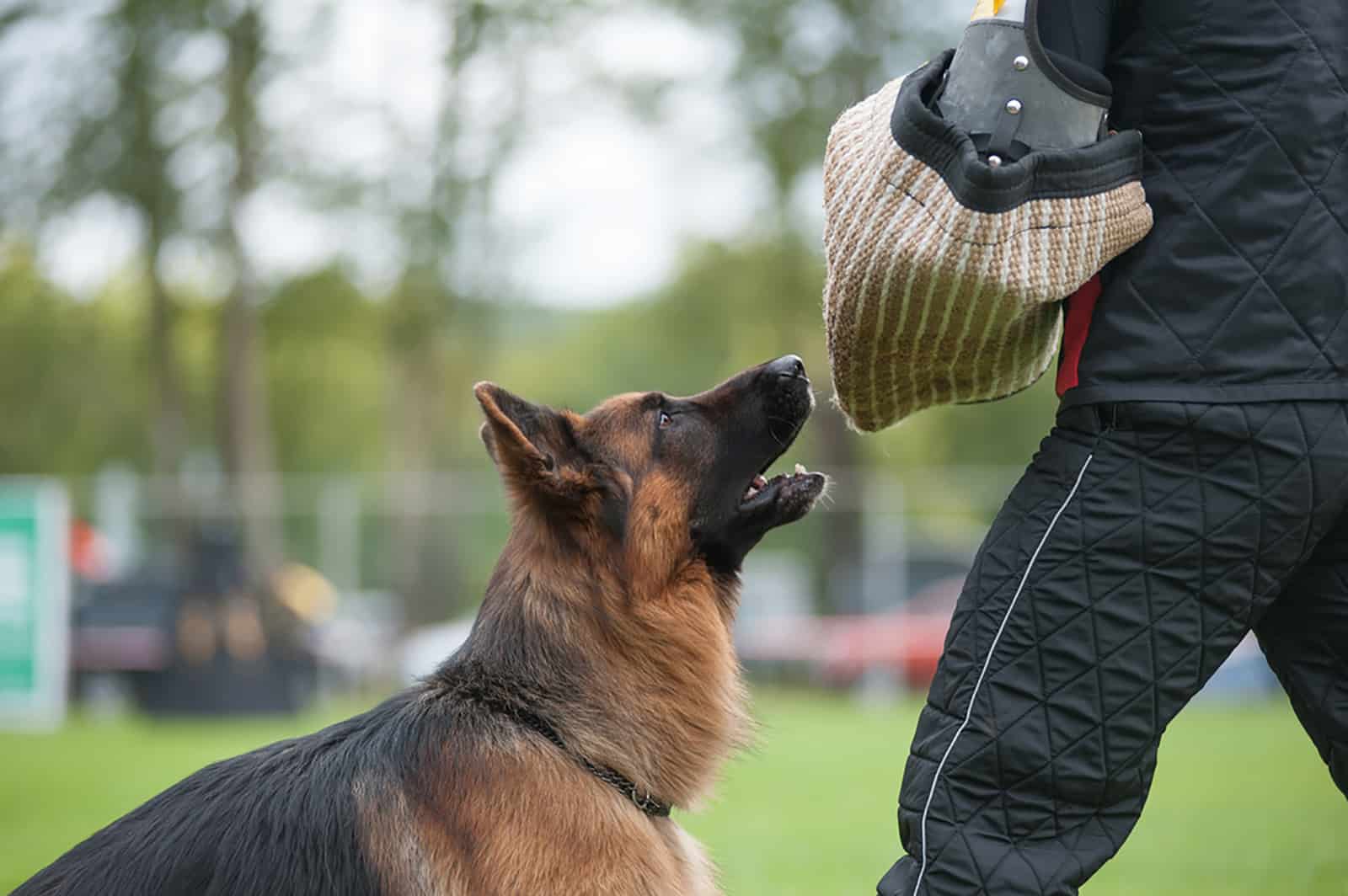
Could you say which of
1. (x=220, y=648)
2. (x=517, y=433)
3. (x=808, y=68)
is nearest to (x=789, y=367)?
(x=517, y=433)

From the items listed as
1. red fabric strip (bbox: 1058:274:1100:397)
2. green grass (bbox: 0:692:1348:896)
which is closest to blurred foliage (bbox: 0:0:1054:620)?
green grass (bbox: 0:692:1348:896)

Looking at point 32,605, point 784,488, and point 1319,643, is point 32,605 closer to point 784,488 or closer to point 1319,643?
point 784,488

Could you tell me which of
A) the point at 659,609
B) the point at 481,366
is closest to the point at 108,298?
the point at 481,366

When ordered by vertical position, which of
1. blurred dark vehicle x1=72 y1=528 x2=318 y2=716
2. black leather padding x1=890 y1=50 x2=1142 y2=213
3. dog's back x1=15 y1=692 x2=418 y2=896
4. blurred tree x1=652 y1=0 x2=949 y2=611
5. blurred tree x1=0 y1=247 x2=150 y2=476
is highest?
blurred tree x1=652 y1=0 x2=949 y2=611

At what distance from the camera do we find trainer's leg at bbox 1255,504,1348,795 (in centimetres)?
247

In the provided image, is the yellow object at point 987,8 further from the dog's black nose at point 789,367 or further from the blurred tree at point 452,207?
the blurred tree at point 452,207

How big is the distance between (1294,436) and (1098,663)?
466 millimetres

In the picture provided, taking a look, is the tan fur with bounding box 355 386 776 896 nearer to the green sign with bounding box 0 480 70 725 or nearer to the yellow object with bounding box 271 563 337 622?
the green sign with bounding box 0 480 70 725

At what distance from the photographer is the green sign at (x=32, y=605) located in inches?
558

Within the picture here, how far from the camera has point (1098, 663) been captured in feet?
7.47

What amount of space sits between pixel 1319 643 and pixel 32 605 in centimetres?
1387

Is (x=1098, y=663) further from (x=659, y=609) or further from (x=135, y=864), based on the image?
(x=135, y=864)

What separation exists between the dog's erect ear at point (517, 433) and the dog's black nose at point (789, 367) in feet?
2.09

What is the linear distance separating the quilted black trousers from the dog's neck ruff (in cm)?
90
